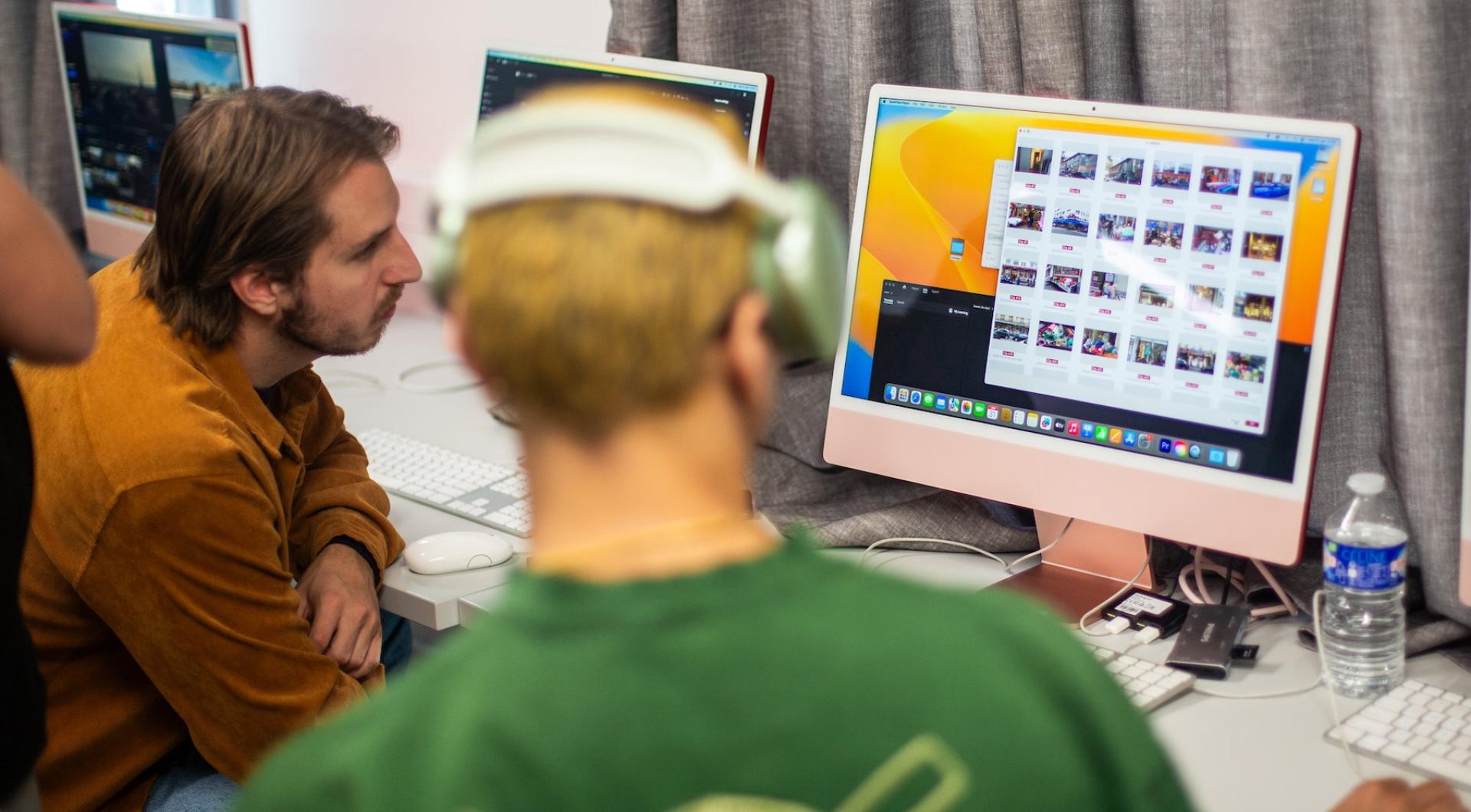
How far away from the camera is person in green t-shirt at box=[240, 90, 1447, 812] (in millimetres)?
537

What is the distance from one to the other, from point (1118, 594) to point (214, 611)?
0.87m

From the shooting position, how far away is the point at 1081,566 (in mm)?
1453

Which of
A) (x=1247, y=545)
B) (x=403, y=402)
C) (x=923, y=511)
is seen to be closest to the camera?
(x=1247, y=545)

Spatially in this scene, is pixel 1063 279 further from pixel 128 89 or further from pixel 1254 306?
pixel 128 89

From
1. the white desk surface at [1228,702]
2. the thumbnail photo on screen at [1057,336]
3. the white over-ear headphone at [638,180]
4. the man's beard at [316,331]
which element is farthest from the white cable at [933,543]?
the white over-ear headphone at [638,180]

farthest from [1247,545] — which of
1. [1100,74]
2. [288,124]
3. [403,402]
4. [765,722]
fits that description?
[403,402]

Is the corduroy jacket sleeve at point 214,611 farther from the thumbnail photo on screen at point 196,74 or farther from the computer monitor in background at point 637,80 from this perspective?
the thumbnail photo on screen at point 196,74

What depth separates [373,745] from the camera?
564mm

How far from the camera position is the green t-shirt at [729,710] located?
1.75 ft

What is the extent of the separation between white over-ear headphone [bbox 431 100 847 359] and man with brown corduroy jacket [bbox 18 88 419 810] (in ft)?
2.53

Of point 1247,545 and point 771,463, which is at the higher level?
point 1247,545

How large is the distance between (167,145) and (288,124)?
5.1 inches

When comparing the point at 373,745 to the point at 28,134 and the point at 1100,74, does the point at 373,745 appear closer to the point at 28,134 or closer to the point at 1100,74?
the point at 1100,74

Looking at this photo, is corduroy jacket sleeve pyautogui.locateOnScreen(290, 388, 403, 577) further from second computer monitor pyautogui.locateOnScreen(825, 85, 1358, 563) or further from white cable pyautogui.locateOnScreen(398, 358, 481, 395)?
second computer monitor pyautogui.locateOnScreen(825, 85, 1358, 563)
